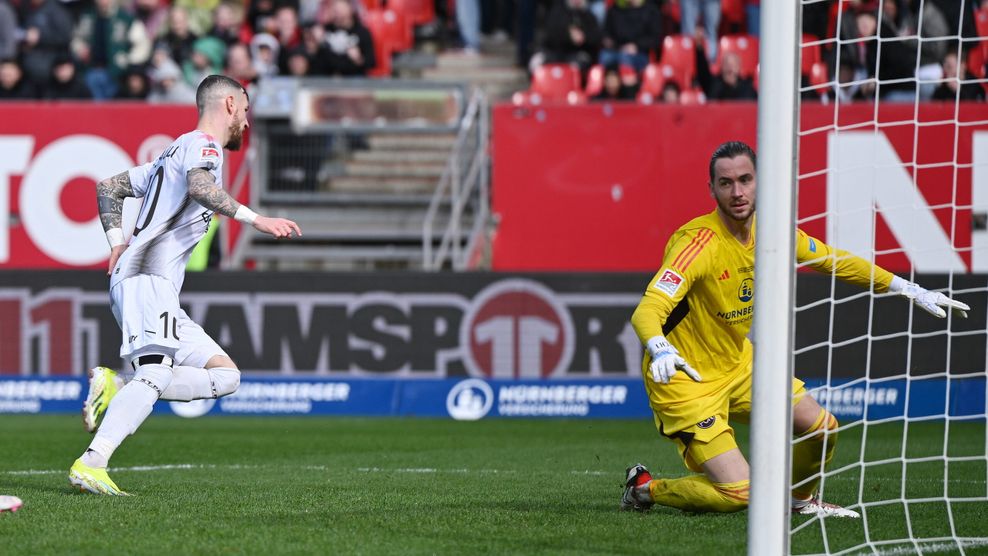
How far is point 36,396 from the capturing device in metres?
15.9

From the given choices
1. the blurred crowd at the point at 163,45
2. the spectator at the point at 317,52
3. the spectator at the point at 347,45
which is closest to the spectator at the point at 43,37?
the blurred crowd at the point at 163,45

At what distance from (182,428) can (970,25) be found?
8.44 meters

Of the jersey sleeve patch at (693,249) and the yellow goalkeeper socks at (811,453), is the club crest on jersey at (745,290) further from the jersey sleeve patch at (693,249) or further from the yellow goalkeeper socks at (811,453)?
the yellow goalkeeper socks at (811,453)

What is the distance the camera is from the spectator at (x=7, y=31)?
792 inches

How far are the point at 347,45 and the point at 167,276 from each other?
1191 centimetres

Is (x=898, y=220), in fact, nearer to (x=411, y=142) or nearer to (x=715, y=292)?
(x=411, y=142)

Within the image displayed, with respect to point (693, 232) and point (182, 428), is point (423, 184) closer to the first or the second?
point (182, 428)

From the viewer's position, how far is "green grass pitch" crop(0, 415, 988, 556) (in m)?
6.19

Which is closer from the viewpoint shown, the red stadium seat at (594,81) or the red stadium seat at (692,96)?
the red stadium seat at (692,96)

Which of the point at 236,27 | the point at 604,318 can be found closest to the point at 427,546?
the point at 604,318

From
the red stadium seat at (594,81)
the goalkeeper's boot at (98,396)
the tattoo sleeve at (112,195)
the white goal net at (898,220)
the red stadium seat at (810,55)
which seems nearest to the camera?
the goalkeeper's boot at (98,396)

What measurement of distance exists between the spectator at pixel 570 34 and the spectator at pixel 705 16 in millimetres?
1409

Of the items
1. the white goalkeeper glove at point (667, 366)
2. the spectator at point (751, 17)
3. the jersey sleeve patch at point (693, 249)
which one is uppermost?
the spectator at point (751, 17)

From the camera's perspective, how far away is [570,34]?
19.5 metres
